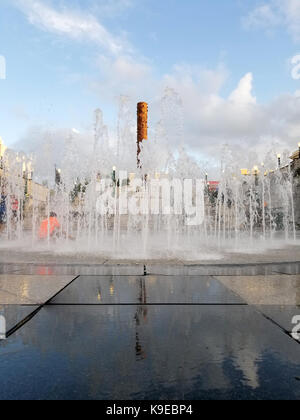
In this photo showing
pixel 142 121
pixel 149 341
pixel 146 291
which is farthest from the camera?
pixel 142 121

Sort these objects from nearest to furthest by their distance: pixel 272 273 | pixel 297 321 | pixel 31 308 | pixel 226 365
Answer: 1. pixel 226 365
2. pixel 297 321
3. pixel 31 308
4. pixel 272 273

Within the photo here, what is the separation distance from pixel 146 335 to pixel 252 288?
1.97 m

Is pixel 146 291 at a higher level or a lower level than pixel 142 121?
lower

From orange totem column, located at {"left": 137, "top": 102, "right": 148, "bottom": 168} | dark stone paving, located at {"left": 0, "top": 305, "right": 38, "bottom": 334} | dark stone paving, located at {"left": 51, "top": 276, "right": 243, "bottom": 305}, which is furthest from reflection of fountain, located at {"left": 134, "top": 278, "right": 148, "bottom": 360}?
orange totem column, located at {"left": 137, "top": 102, "right": 148, "bottom": 168}

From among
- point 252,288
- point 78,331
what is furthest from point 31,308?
point 252,288

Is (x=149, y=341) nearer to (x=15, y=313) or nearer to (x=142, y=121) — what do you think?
(x=15, y=313)

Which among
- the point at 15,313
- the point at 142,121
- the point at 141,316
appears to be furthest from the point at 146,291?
the point at 142,121

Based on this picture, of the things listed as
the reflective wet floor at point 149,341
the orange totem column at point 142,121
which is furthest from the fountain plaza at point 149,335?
the orange totem column at point 142,121

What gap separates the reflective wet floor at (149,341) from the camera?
159cm

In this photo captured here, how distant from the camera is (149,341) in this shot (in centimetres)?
218

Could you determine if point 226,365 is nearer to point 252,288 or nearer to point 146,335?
point 146,335

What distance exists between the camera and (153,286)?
3.96m

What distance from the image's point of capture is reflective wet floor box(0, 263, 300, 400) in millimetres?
1593

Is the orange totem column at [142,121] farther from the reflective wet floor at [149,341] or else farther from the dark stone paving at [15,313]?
the dark stone paving at [15,313]
